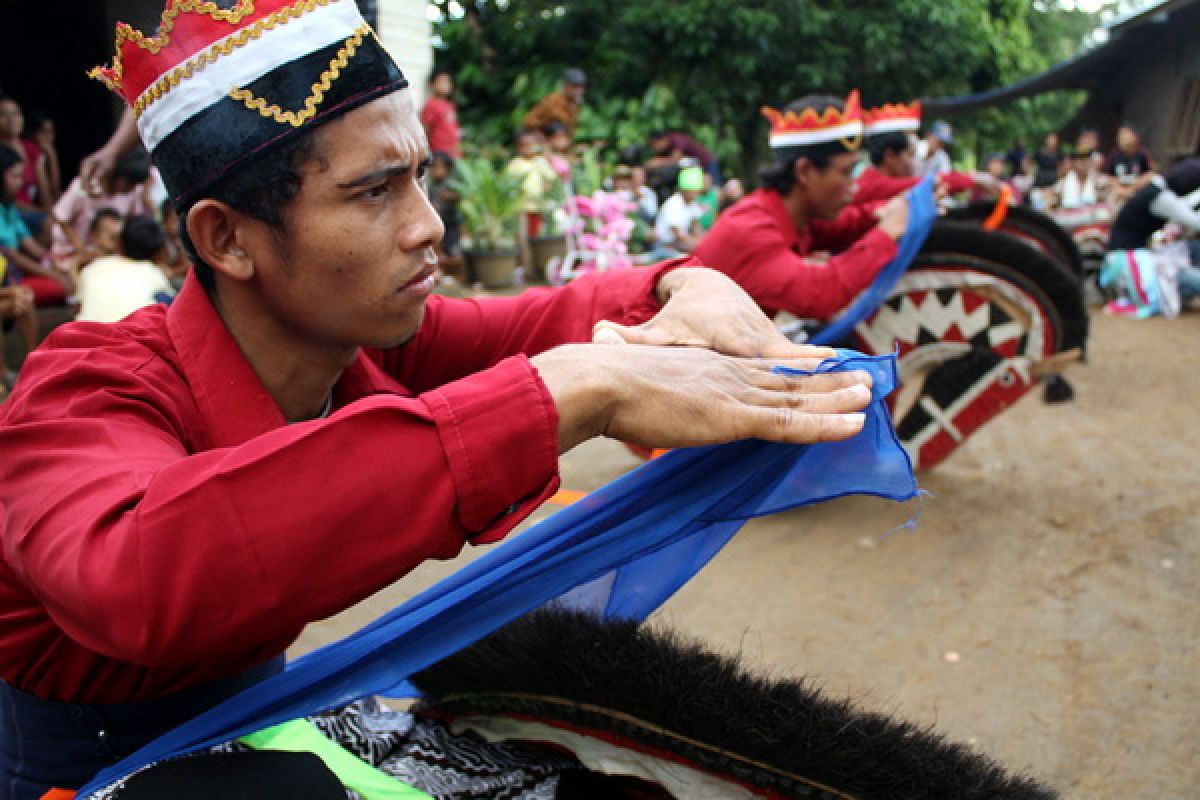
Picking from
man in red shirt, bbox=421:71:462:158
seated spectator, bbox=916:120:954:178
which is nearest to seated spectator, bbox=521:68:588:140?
man in red shirt, bbox=421:71:462:158

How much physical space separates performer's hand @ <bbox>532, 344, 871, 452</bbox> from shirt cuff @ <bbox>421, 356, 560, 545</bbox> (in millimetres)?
29

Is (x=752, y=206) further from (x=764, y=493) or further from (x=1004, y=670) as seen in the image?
(x=764, y=493)

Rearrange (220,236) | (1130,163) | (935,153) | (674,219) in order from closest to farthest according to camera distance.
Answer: (220,236) < (674,219) < (935,153) < (1130,163)

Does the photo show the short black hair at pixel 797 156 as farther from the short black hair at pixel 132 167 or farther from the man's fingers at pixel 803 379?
the short black hair at pixel 132 167

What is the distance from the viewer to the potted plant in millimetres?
10141

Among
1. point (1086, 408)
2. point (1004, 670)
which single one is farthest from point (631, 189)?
point (1004, 670)

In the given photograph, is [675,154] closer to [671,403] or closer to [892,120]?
[892,120]

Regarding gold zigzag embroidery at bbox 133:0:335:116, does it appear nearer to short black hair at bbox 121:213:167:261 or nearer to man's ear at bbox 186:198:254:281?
man's ear at bbox 186:198:254:281

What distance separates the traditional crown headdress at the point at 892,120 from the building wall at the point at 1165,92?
385 inches

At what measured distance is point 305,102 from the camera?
1.22 meters

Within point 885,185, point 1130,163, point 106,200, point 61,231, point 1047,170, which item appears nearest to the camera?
point 885,185

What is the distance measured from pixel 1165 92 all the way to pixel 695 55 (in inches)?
280

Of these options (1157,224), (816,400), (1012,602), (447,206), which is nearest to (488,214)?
(447,206)

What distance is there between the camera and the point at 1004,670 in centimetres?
309
